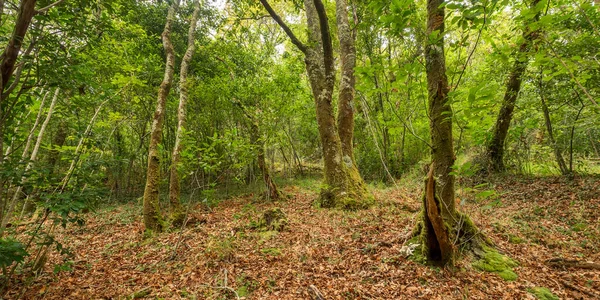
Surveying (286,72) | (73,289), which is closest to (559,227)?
(73,289)

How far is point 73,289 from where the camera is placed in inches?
149

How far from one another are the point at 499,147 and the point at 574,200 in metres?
2.94

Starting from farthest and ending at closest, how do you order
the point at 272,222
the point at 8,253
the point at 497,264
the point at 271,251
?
1. the point at 272,222
2. the point at 271,251
3. the point at 497,264
4. the point at 8,253

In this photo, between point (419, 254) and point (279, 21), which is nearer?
point (419, 254)

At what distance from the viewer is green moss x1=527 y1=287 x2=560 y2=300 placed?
270cm

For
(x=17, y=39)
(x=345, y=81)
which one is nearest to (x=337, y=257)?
(x=17, y=39)

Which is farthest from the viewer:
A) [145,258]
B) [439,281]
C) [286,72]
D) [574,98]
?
[286,72]

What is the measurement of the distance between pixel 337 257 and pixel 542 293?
2.34 m

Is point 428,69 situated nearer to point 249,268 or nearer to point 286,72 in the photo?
point 249,268

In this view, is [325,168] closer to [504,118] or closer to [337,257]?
[337,257]

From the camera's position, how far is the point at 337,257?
12.8ft

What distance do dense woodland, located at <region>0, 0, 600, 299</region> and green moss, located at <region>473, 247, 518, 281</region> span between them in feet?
0.07

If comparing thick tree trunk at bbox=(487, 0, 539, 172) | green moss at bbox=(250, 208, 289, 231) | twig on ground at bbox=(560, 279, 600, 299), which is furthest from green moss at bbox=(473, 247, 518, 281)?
thick tree trunk at bbox=(487, 0, 539, 172)

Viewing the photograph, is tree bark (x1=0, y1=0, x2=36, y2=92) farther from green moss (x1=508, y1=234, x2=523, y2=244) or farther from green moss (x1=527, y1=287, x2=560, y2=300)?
green moss (x1=508, y1=234, x2=523, y2=244)
